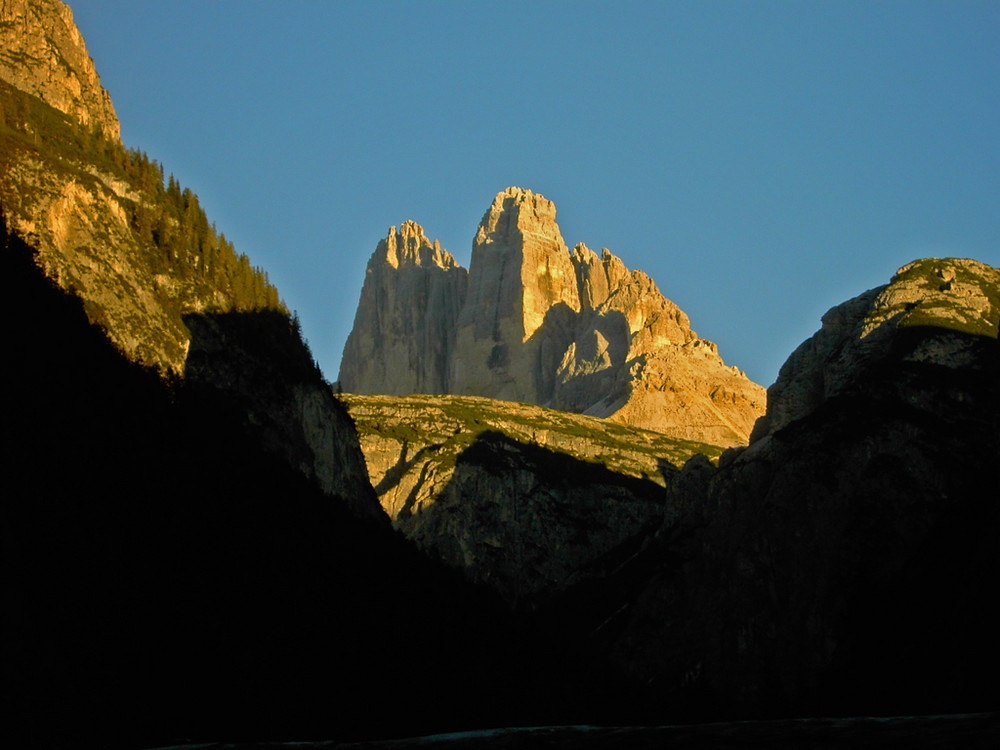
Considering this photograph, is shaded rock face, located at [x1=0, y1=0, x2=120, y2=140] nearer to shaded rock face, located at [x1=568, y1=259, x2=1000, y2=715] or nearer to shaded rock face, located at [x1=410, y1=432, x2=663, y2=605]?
shaded rock face, located at [x1=568, y1=259, x2=1000, y2=715]

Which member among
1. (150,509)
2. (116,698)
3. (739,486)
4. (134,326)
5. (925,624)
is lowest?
(116,698)

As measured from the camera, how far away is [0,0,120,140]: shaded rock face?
110m

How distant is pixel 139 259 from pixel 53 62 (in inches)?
1370

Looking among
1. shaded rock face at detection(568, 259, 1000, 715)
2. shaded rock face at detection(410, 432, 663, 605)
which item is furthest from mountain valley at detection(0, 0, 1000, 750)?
shaded rock face at detection(410, 432, 663, 605)

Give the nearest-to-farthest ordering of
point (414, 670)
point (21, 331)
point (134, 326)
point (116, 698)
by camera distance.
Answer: point (116, 698), point (21, 331), point (414, 670), point (134, 326)

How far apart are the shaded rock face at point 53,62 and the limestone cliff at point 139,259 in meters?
0.15

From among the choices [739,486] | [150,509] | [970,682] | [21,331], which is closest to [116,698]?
[150,509]

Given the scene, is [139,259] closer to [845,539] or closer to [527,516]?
[845,539]

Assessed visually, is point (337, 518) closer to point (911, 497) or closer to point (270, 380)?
point (270, 380)

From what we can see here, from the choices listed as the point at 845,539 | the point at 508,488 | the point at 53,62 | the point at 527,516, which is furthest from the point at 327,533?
the point at 508,488

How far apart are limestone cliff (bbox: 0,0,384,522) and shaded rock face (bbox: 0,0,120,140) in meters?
0.15

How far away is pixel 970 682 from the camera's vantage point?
52.2 metres

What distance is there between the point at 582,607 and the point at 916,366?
114 ft

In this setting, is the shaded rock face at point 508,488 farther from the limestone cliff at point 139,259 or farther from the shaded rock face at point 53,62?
the shaded rock face at point 53,62
